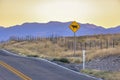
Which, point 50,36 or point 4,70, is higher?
point 4,70

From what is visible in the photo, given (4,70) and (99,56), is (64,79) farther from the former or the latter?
(99,56)

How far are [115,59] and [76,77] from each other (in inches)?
401

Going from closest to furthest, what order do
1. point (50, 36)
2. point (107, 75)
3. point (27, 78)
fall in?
point (27, 78)
point (107, 75)
point (50, 36)

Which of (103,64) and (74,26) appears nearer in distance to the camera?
(103,64)

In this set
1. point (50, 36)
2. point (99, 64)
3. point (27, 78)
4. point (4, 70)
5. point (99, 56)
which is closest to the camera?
point (27, 78)

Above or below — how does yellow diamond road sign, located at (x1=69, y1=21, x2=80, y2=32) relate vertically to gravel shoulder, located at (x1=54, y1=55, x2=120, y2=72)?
above

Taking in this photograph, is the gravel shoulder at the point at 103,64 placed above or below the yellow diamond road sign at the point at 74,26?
below

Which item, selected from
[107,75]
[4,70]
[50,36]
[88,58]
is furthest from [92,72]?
[50,36]

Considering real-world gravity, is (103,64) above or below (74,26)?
below

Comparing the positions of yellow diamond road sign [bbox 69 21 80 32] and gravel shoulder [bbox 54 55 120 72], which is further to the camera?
yellow diamond road sign [bbox 69 21 80 32]

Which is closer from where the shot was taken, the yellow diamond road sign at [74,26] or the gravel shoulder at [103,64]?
the gravel shoulder at [103,64]

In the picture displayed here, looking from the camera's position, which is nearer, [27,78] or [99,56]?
[27,78]

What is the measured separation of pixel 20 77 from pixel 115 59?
11925 mm

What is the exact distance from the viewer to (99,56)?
35.0 m
